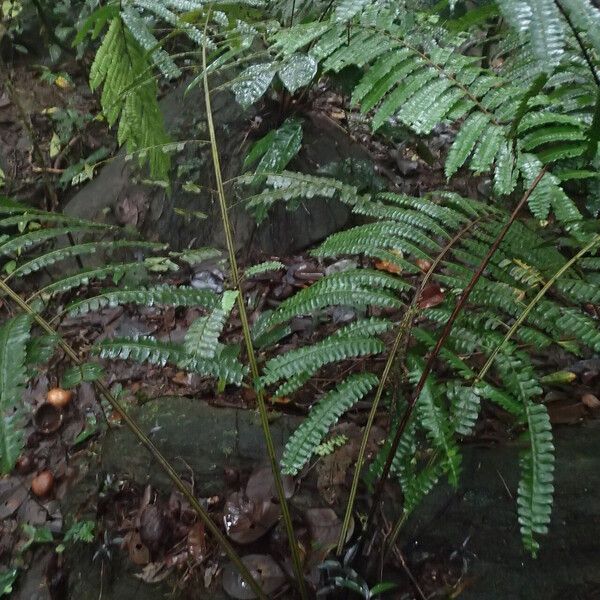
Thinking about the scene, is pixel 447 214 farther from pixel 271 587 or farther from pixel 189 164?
pixel 189 164

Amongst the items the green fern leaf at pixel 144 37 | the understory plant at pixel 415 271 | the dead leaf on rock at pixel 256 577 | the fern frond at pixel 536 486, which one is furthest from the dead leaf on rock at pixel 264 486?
the green fern leaf at pixel 144 37

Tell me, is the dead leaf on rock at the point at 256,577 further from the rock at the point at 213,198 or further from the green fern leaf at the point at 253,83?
the rock at the point at 213,198

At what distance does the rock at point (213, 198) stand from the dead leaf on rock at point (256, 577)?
1.73 metres

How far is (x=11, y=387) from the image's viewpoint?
115cm

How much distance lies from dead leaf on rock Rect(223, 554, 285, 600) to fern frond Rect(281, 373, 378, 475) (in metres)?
0.54

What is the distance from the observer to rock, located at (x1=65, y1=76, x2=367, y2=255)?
3.01 metres

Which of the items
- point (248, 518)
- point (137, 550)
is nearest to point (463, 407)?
point (248, 518)

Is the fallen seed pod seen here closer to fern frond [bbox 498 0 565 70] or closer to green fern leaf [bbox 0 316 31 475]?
green fern leaf [bbox 0 316 31 475]

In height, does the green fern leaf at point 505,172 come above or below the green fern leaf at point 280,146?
above

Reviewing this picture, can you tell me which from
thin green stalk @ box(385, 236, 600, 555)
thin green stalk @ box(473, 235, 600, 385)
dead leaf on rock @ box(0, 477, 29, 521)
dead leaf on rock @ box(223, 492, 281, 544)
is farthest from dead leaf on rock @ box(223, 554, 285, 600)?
dead leaf on rock @ box(0, 477, 29, 521)

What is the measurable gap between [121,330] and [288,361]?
1807mm

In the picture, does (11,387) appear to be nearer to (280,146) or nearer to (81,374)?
(81,374)

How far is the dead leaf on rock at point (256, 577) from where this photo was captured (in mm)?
1656

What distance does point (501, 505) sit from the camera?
1.67m
